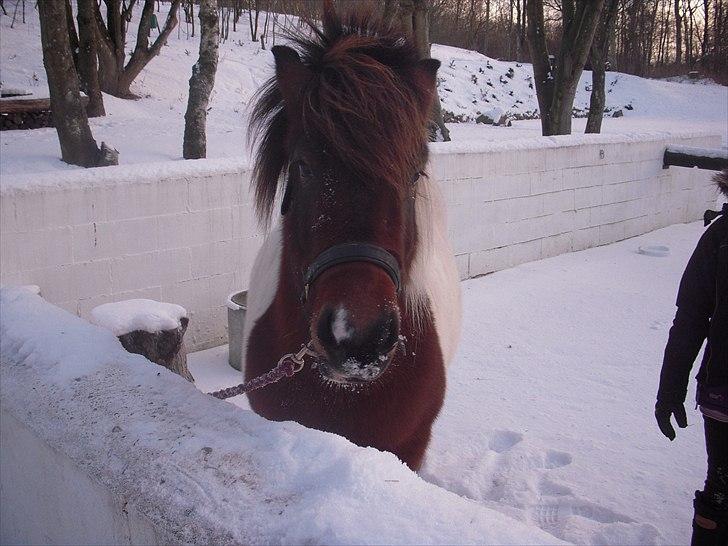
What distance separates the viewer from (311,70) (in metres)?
2.00

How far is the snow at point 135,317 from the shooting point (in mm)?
3051

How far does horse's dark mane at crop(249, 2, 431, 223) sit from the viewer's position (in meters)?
1.73

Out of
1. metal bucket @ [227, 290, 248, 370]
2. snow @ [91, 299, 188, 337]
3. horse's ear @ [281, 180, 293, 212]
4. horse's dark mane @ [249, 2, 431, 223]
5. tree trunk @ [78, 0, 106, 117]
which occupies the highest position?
tree trunk @ [78, 0, 106, 117]

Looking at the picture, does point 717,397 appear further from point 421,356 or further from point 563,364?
point 563,364

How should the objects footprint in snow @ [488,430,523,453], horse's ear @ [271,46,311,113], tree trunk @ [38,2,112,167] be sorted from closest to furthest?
horse's ear @ [271,46,311,113]
footprint in snow @ [488,430,523,453]
tree trunk @ [38,2,112,167]

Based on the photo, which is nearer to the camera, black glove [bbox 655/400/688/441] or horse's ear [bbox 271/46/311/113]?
horse's ear [bbox 271/46/311/113]

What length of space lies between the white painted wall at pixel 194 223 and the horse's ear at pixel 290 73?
49.5 inches

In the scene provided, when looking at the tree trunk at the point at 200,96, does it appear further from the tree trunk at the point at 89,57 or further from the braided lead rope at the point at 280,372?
the braided lead rope at the point at 280,372

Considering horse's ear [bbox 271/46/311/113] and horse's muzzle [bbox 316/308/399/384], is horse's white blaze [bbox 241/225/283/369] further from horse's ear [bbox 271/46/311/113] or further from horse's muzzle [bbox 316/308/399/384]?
horse's muzzle [bbox 316/308/399/384]

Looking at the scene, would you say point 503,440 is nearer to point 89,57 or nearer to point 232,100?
point 89,57

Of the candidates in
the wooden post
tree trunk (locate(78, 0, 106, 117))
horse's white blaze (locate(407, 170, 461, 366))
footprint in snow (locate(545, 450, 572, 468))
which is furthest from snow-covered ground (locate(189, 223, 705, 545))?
tree trunk (locate(78, 0, 106, 117))

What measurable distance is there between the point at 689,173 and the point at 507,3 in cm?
3439

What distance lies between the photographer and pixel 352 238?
1.65 metres

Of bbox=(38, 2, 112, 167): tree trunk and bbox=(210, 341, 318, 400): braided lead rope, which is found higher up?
bbox=(38, 2, 112, 167): tree trunk
